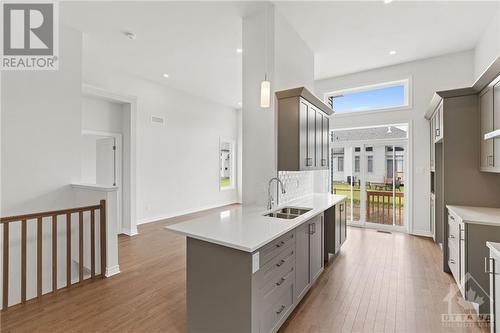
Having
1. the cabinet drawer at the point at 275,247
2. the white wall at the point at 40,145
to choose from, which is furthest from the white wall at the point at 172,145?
the cabinet drawer at the point at 275,247

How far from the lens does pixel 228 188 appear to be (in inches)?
338

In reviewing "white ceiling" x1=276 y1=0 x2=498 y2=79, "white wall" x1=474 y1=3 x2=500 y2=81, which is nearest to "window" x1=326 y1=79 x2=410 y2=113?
"white ceiling" x1=276 y1=0 x2=498 y2=79

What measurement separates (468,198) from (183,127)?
244 inches

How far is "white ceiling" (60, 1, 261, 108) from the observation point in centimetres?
319

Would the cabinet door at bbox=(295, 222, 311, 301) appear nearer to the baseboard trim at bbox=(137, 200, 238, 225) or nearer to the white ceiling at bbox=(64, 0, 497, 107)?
the white ceiling at bbox=(64, 0, 497, 107)

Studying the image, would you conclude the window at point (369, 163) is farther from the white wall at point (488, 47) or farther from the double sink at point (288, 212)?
the double sink at point (288, 212)

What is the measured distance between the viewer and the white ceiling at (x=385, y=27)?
10.6 feet

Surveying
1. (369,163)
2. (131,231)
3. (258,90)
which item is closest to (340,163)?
(369,163)

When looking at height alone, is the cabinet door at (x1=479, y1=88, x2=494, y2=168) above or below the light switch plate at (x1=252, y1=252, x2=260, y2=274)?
above

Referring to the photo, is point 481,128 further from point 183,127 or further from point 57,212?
point 183,127

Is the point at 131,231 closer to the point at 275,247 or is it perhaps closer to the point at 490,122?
the point at 275,247

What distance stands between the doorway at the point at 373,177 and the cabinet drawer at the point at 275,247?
3.93m

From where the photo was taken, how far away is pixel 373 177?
5453mm

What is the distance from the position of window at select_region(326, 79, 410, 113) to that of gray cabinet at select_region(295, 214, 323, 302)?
3645 mm
